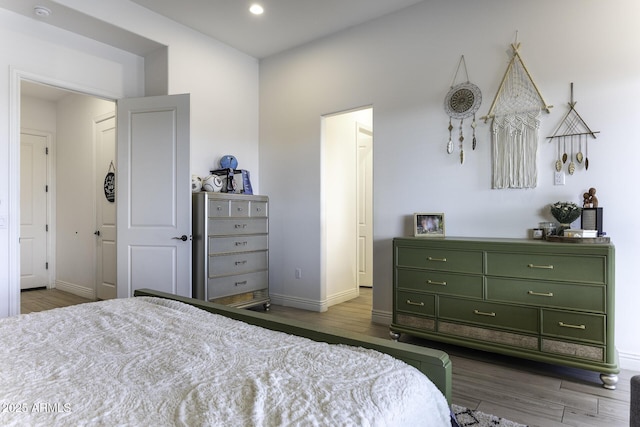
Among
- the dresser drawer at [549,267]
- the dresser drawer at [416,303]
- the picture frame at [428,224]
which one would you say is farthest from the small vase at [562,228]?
the dresser drawer at [416,303]

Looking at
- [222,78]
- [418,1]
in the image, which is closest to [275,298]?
[222,78]

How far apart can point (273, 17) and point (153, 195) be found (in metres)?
2.08

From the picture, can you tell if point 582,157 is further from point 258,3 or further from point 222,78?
point 222,78

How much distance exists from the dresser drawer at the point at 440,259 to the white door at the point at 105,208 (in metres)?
3.42

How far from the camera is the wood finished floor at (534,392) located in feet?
6.57

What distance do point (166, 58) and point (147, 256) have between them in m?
1.96

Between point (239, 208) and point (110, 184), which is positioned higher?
point (110, 184)

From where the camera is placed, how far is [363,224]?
5754mm

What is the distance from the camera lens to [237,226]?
3.88 m

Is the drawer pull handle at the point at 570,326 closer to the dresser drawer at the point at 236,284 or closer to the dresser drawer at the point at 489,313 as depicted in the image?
the dresser drawer at the point at 489,313

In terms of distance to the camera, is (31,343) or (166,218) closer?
(31,343)

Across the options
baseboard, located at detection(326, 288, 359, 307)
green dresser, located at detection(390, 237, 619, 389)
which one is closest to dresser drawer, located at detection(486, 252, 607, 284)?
green dresser, located at detection(390, 237, 619, 389)

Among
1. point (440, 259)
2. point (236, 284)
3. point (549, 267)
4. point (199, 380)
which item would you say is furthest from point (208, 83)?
point (199, 380)

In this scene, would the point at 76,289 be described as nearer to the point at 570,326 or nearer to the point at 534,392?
the point at 534,392
